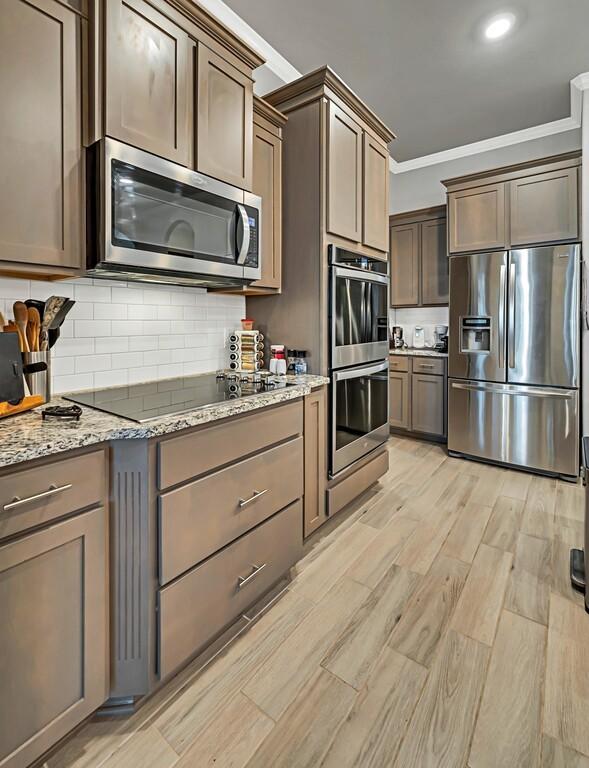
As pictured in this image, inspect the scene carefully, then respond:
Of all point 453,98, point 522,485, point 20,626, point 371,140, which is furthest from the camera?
point 453,98

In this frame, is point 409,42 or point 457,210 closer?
point 409,42

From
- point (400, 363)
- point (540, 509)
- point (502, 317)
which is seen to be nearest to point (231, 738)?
point (540, 509)

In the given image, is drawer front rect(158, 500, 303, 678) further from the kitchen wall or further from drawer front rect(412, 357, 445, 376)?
drawer front rect(412, 357, 445, 376)

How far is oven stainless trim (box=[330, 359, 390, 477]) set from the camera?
2369mm

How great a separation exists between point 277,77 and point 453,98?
159cm

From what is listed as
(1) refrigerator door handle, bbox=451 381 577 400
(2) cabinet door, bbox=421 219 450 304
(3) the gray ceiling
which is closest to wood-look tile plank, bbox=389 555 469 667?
(1) refrigerator door handle, bbox=451 381 577 400

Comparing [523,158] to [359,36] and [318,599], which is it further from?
[318,599]

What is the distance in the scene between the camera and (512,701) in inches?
53.1

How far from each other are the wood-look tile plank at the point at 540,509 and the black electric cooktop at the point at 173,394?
6.01 feet

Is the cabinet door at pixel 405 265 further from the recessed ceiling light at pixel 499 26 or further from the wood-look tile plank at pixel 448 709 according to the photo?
the wood-look tile plank at pixel 448 709

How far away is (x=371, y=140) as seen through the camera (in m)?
2.70

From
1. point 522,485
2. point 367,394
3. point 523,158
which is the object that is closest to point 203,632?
point 367,394

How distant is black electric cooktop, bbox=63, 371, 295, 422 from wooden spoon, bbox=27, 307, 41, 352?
253mm

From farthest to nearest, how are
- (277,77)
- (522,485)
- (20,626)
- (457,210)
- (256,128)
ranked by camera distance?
1. (457,210)
2. (522,485)
3. (277,77)
4. (256,128)
5. (20,626)
